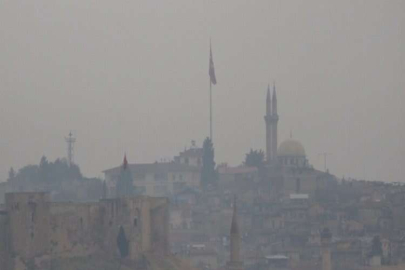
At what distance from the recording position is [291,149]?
361ft

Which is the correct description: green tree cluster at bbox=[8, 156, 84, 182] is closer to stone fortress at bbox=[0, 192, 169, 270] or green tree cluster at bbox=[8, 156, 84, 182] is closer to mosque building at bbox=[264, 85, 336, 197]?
mosque building at bbox=[264, 85, 336, 197]

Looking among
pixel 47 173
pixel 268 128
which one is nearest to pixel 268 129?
pixel 268 128

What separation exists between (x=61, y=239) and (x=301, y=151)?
196 ft

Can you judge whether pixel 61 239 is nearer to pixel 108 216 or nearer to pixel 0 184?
pixel 108 216

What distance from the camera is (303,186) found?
4146 inches

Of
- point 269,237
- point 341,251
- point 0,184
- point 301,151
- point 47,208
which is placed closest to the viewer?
point 47,208

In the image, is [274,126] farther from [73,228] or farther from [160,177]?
[73,228]

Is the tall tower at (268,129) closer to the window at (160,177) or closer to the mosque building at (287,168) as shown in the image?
the mosque building at (287,168)

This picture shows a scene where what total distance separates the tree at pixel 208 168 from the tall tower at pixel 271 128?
5024 mm

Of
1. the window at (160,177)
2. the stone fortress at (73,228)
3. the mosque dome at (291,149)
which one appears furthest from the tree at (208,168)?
the stone fortress at (73,228)

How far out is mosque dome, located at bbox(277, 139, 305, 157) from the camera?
110 m

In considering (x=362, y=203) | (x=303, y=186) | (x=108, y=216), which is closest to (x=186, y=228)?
(x=362, y=203)

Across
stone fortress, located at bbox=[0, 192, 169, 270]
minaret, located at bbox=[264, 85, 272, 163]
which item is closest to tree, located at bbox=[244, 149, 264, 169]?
minaret, located at bbox=[264, 85, 272, 163]

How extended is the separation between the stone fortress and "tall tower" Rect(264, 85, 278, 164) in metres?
54.2
